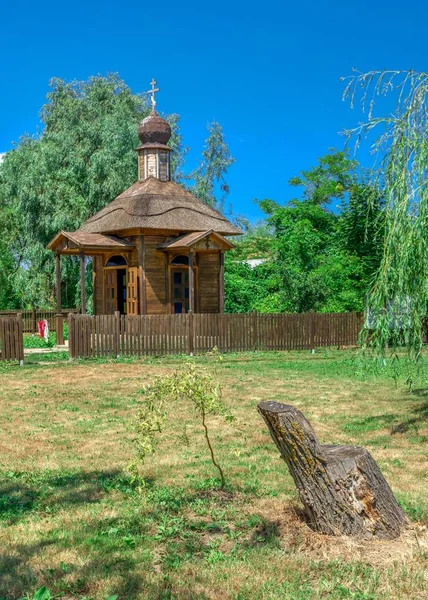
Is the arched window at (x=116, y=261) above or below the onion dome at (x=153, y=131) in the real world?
below

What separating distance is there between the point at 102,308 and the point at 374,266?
11.2m

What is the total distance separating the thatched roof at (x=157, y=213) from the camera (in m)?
26.5

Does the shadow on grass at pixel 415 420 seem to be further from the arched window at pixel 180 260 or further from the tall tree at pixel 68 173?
the tall tree at pixel 68 173

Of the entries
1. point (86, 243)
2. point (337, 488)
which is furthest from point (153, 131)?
point (337, 488)

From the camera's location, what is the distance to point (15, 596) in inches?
189

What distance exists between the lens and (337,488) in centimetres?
577

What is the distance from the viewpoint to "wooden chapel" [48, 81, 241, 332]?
26.4 metres

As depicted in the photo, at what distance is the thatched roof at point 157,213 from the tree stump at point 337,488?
2049cm

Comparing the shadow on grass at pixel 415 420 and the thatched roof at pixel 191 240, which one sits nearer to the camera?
the shadow on grass at pixel 415 420

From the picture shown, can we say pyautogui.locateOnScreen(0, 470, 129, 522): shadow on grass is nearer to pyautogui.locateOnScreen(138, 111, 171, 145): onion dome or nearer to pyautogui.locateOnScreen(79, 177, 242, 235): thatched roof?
pyautogui.locateOnScreen(79, 177, 242, 235): thatched roof

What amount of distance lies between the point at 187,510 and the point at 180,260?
21.3 meters

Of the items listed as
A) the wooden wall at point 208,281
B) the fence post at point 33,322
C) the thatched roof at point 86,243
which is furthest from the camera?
the fence post at point 33,322

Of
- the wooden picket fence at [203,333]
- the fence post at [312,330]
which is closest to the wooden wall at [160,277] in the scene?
the wooden picket fence at [203,333]

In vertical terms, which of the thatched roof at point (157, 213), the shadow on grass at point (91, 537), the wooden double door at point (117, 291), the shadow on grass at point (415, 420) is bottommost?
the shadow on grass at point (91, 537)
